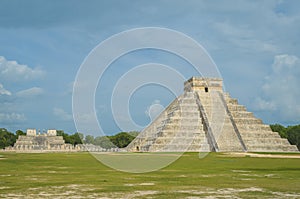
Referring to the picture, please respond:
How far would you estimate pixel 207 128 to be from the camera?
61.0m

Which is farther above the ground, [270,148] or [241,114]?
[241,114]

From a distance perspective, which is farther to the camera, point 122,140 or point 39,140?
point 39,140

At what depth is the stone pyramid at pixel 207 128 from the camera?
56500 mm

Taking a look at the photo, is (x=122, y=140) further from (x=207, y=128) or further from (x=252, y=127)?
(x=252, y=127)

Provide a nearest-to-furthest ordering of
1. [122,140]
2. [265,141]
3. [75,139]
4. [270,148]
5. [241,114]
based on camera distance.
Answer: [270,148], [265,141], [241,114], [122,140], [75,139]

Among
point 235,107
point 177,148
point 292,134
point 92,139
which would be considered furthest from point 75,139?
point 177,148

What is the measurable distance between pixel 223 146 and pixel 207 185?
41.9 metres

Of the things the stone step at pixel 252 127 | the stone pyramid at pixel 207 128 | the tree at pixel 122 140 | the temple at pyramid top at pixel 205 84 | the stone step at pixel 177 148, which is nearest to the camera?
the stone step at pixel 177 148

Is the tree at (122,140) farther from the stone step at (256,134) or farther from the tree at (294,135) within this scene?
the stone step at (256,134)

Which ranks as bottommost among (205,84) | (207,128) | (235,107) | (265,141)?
(265,141)

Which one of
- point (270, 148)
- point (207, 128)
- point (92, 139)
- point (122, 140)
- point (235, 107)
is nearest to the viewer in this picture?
point (270, 148)

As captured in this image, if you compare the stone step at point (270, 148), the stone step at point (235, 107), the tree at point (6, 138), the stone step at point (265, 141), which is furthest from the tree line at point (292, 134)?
the tree at point (6, 138)

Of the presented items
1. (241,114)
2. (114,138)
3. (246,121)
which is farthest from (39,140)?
(246,121)

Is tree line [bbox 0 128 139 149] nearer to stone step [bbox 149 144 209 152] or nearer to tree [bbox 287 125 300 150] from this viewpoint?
stone step [bbox 149 144 209 152]
